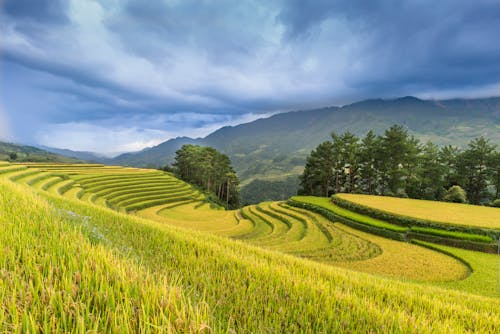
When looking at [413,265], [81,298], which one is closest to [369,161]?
[413,265]

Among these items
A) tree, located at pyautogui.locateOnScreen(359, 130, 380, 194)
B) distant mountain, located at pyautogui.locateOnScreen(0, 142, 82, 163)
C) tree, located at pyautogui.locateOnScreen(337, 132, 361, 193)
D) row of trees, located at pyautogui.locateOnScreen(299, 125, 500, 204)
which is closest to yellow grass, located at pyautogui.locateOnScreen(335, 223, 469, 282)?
row of trees, located at pyautogui.locateOnScreen(299, 125, 500, 204)

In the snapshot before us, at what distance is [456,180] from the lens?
116 ft

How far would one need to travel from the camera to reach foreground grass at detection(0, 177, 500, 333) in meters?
1.01

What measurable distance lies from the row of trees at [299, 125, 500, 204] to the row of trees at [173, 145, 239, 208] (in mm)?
24287

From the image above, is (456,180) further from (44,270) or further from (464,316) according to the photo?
(44,270)

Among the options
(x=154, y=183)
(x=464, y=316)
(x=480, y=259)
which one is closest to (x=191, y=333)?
(x=464, y=316)

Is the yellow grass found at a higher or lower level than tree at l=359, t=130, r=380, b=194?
lower

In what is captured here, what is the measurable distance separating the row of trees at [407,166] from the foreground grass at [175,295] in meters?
37.7

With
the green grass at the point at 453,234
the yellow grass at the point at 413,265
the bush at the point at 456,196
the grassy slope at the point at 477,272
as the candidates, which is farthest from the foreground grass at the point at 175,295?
the bush at the point at 456,196

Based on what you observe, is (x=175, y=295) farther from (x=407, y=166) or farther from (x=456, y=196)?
(x=407, y=166)


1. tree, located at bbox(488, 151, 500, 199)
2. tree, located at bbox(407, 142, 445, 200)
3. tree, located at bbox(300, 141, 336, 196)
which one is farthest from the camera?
tree, located at bbox(300, 141, 336, 196)

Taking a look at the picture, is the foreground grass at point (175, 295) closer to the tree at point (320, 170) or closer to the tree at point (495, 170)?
the tree at point (320, 170)

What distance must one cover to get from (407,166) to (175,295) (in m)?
42.3

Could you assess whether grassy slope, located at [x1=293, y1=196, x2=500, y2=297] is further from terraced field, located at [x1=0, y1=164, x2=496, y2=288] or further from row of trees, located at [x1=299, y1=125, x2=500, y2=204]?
row of trees, located at [x1=299, y1=125, x2=500, y2=204]
